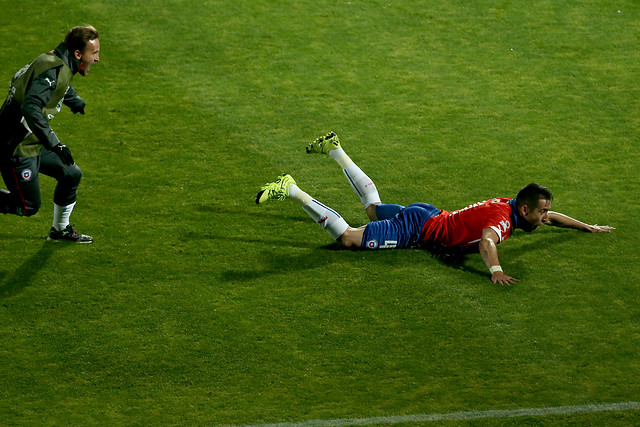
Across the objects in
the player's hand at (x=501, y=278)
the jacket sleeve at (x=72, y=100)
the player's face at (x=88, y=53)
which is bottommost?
the player's hand at (x=501, y=278)

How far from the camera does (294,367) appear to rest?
6.91 m

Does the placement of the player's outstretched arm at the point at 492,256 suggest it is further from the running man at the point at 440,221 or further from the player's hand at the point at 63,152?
the player's hand at the point at 63,152

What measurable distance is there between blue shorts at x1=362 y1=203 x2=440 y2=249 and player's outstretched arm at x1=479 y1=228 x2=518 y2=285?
0.75 meters

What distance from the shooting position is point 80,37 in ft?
26.6

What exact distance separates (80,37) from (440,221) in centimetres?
412

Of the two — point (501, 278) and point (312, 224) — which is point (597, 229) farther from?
point (312, 224)

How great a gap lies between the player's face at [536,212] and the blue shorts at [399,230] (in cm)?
95

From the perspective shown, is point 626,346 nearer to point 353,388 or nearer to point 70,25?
point 353,388

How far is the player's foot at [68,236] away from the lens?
8852 mm

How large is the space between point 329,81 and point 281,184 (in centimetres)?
427

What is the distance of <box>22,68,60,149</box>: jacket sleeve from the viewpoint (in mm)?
7832

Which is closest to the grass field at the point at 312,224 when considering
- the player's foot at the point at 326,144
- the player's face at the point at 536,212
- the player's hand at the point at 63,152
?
→ the player's face at the point at 536,212

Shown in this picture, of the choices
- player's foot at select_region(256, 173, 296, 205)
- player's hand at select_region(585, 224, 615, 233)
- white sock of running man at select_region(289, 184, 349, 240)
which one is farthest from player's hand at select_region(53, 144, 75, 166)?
player's hand at select_region(585, 224, 615, 233)

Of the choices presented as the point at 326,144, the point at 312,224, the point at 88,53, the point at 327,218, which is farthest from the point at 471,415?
the point at 88,53
